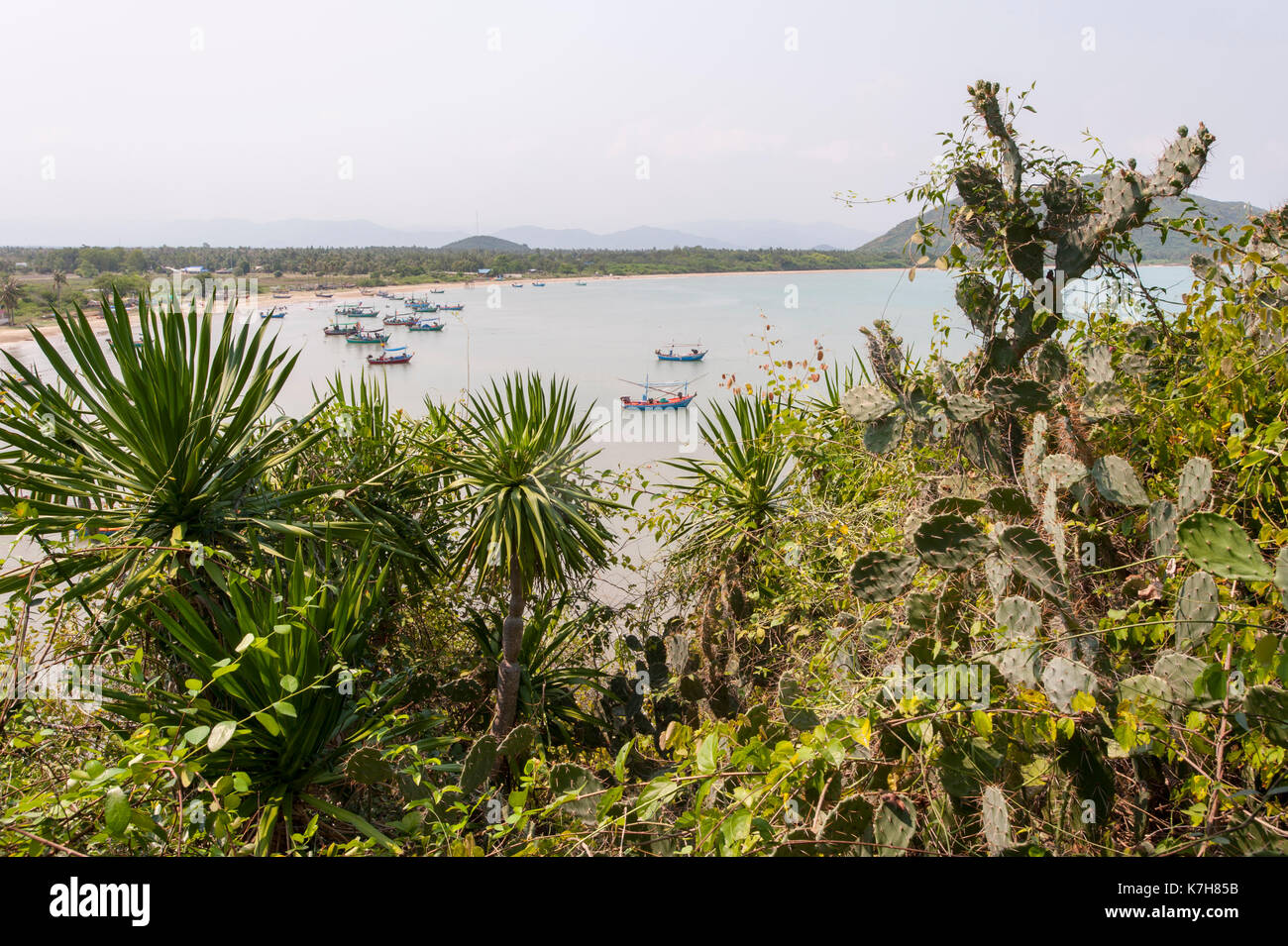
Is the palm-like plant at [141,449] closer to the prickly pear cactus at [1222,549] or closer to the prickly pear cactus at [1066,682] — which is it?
the prickly pear cactus at [1066,682]

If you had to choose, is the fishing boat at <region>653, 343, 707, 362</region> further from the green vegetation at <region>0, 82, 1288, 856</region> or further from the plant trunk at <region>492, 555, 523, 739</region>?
the plant trunk at <region>492, 555, 523, 739</region>

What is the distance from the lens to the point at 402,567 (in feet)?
15.8

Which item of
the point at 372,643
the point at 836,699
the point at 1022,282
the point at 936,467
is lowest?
the point at 372,643

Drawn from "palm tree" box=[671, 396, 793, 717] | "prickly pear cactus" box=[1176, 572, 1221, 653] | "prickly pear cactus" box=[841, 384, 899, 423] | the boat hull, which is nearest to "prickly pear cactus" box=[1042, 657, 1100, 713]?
"prickly pear cactus" box=[1176, 572, 1221, 653]

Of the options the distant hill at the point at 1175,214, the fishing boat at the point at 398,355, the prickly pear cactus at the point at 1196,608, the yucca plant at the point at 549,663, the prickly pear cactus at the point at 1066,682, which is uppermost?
the distant hill at the point at 1175,214

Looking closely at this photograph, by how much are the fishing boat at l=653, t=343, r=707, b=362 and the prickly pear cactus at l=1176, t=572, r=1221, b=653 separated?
8.72 meters

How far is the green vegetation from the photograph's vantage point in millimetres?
1566

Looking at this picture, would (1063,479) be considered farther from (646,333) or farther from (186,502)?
(646,333)

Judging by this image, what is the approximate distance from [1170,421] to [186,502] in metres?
4.05

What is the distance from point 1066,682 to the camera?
1622 mm

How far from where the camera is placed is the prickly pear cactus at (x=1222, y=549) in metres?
1.48

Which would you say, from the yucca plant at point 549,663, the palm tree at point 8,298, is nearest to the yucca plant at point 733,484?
the yucca plant at point 549,663

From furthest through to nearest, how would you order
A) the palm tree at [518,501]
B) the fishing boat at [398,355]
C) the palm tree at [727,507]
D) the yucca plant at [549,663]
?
1. the fishing boat at [398,355]
2. the yucca plant at [549,663]
3. the palm tree at [727,507]
4. the palm tree at [518,501]
